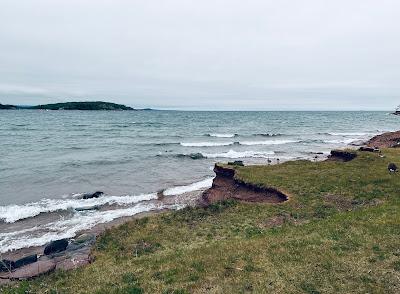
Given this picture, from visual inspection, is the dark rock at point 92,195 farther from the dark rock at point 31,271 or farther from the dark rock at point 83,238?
the dark rock at point 31,271

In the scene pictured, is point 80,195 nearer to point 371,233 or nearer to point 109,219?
point 109,219

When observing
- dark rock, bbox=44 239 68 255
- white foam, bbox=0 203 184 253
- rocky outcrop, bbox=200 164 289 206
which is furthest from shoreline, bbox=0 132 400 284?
rocky outcrop, bbox=200 164 289 206

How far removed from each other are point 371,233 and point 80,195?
77.9 feet

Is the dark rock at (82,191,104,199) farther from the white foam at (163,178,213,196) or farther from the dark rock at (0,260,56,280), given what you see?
the dark rock at (0,260,56,280)

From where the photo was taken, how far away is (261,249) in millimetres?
13805

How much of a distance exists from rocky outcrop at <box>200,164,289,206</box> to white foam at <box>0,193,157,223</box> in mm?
5435

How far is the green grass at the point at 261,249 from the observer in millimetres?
11391

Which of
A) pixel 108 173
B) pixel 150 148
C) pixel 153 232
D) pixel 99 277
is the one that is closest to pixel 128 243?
pixel 153 232

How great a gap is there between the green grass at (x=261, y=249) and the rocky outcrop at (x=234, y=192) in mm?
1317

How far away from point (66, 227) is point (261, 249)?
1337 cm

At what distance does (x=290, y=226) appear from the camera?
55.6 ft

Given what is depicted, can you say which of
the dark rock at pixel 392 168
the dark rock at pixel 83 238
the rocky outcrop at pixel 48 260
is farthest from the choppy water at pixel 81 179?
the dark rock at pixel 392 168

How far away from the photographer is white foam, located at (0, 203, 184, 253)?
19734 millimetres

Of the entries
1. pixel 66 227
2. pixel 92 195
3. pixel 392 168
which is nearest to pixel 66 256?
pixel 66 227
